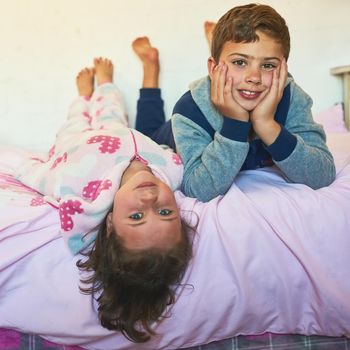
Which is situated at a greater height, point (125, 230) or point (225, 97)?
point (225, 97)

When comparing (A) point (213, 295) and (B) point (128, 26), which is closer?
(A) point (213, 295)

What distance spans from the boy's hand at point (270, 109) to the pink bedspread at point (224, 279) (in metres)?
0.15

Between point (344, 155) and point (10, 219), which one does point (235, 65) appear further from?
point (10, 219)

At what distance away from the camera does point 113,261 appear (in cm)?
84

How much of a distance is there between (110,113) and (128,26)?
33cm

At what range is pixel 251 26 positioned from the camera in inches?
35.0

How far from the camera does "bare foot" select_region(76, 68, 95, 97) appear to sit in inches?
57.2

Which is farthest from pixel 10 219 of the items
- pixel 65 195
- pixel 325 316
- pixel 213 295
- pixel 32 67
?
pixel 32 67

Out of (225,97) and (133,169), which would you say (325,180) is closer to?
(225,97)

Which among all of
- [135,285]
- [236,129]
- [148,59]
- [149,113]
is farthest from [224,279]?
[148,59]

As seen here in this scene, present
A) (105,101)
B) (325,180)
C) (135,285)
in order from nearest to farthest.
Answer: (135,285) < (325,180) < (105,101)

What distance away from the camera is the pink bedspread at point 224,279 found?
831mm

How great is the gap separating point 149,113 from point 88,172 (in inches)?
18.6

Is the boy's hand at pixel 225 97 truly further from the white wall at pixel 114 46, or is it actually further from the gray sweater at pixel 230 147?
the white wall at pixel 114 46
